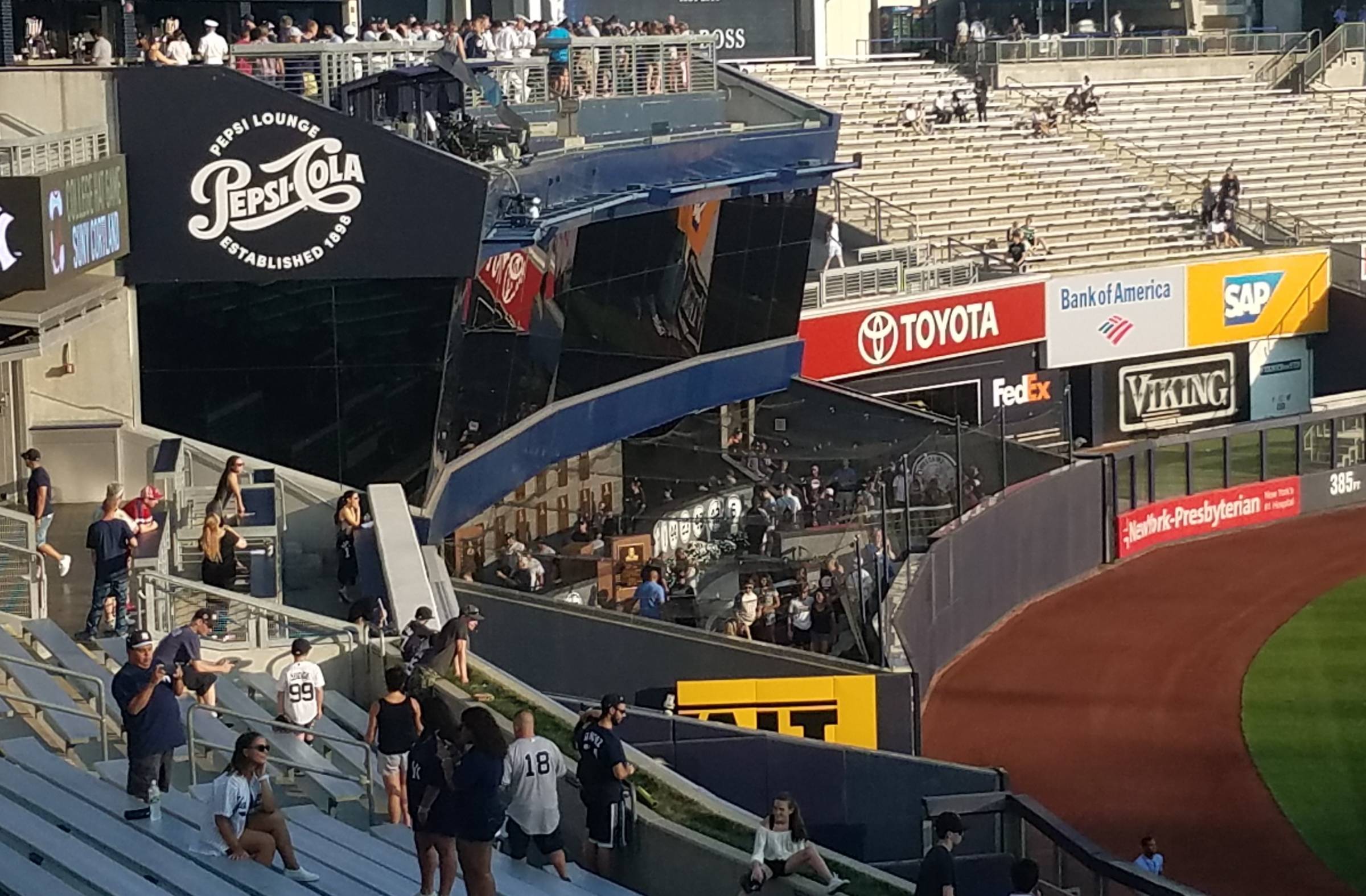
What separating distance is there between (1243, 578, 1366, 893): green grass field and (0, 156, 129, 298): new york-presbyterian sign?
37.0ft

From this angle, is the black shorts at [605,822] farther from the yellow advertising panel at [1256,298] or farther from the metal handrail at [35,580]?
the yellow advertising panel at [1256,298]

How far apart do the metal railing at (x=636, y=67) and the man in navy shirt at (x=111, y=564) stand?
962 cm

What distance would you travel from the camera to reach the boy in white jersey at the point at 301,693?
12.7 m

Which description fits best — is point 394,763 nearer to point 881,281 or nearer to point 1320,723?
point 1320,723

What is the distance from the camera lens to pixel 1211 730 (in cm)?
2303

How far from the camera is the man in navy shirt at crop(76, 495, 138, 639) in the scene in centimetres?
1463

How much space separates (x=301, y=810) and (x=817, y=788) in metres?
5.76

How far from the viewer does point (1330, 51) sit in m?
47.2

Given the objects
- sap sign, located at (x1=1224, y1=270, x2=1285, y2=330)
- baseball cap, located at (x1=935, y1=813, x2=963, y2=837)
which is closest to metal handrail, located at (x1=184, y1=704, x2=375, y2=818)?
baseball cap, located at (x1=935, y1=813, x2=963, y2=837)

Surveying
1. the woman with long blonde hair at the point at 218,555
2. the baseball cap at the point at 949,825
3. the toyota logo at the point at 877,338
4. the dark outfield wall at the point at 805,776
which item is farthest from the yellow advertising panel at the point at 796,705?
the toyota logo at the point at 877,338

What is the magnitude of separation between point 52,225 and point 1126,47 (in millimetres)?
33840

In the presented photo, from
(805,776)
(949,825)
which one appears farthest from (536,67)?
(949,825)

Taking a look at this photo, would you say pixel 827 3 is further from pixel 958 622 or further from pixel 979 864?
pixel 979 864

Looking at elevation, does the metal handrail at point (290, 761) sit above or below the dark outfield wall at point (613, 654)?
above
